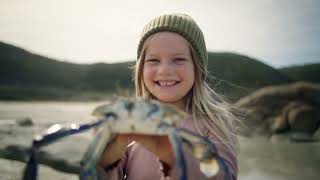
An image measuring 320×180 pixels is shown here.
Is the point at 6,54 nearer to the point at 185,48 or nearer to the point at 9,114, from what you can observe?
the point at 9,114

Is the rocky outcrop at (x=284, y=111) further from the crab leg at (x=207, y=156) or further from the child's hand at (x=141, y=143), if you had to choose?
the crab leg at (x=207, y=156)

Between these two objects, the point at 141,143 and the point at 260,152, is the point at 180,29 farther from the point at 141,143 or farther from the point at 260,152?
the point at 260,152

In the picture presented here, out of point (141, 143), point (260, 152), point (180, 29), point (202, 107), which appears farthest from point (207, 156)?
point (260, 152)

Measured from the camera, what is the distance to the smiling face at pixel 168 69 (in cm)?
197

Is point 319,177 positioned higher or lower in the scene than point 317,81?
lower

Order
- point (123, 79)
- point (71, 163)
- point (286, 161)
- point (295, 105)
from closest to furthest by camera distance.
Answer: point (71, 163), point (286, 161), point (123, 79), point (295, 105)

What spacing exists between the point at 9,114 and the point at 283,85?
172 inches

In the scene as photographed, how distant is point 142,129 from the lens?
43.4 inches

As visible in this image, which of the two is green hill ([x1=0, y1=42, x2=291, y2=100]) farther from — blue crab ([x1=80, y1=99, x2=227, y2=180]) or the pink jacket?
blue crab ([x1=80, y1=99, x2=227, y2=180])

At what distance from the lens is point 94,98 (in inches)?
274

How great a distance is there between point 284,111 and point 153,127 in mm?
6100

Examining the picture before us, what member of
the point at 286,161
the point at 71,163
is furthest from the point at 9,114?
the point at 286,161

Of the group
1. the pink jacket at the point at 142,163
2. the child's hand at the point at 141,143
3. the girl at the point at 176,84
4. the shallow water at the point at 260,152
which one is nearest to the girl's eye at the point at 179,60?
the girl at the point at 176,84

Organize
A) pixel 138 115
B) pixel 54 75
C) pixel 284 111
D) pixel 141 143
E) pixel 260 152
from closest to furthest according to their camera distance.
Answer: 1. pixel 138 115
2. pixel 141 143
3. pixel 260 152
4. pixel 284 111
5. pixel 54 75
